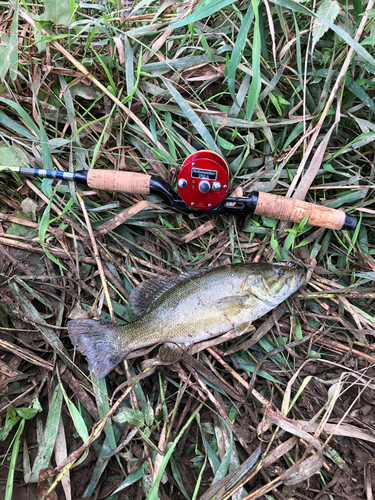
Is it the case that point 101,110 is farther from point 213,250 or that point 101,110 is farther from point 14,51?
point 213,250

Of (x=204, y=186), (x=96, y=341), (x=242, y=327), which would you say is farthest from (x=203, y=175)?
(x=96, y=341)

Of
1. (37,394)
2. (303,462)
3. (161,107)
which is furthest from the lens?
(161,107)

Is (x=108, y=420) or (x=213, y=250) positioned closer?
(x=108, y=420)

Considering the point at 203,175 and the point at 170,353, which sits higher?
the point at 203,175

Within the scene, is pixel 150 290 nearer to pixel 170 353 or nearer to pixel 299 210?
pixel 170 353

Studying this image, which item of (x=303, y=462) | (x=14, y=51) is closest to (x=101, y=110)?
(x=14, y=51)

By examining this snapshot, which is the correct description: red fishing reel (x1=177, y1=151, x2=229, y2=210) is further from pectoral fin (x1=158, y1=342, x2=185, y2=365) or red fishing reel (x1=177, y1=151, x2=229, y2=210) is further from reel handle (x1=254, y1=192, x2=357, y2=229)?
pectoral fin (x1=158, y1=342, x2=185, y2=365)

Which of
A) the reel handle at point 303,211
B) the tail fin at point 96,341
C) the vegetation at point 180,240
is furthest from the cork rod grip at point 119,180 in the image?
the tail fin at point 96,341
